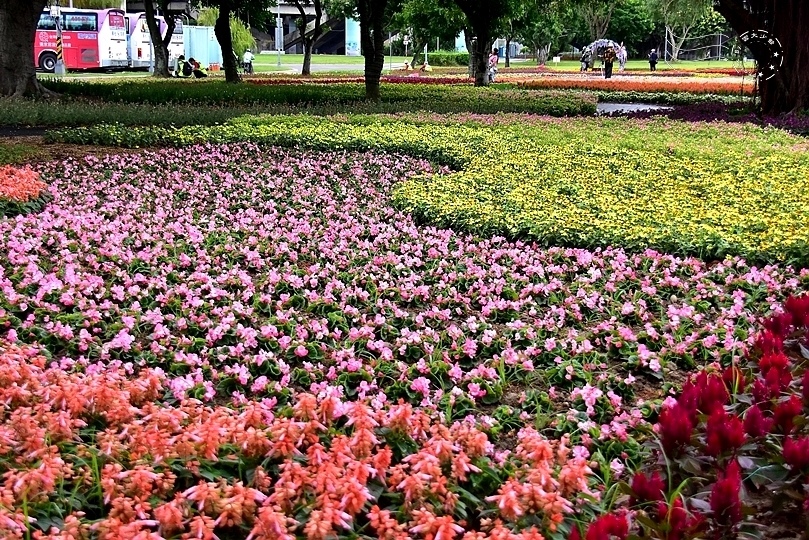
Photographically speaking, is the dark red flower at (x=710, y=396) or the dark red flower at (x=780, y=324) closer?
the dark red flower at (x=710, y=396)

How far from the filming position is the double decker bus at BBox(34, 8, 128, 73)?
111ft

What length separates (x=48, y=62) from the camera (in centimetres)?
3388

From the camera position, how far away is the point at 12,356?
10.3ft

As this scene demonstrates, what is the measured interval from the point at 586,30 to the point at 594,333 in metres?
58.5

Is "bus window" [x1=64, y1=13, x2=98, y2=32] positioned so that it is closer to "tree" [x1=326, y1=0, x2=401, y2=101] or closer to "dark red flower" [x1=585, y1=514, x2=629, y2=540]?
"tree" [x1=326, y1=0, x2=401, y2=101]

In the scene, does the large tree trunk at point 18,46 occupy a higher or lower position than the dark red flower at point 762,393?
higher

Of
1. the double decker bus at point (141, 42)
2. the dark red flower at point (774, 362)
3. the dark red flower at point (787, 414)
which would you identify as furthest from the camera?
the double decker bus at point (141, 42)

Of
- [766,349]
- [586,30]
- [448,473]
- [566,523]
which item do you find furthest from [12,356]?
[586,30]

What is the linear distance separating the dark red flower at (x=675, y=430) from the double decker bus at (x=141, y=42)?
40.9 meters

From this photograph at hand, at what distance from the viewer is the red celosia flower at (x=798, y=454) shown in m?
2.15

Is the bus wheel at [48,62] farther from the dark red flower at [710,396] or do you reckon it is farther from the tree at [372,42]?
the dark red flower at [710,396]

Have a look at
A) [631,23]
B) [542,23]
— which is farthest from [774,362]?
[631,23]

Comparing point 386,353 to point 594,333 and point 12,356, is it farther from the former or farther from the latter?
point 12,356

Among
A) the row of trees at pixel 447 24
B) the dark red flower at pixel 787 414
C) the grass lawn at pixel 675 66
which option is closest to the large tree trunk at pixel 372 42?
the row of trees at pixel 447 24
